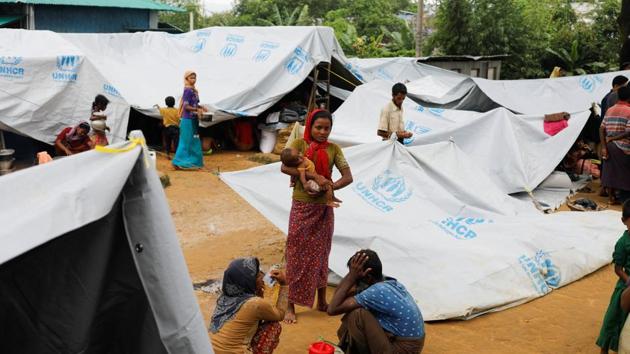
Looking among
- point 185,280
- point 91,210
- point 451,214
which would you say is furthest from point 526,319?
point 91,210

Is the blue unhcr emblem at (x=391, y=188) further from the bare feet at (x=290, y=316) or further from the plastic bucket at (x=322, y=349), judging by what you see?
the plastic bucket at (x=322, y=349)

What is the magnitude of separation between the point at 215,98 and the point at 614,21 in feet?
47.2

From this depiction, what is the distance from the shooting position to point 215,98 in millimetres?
11844

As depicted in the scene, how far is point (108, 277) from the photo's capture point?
2.48m

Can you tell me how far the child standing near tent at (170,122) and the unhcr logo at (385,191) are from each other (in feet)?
18.4

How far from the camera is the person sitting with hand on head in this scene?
394 cm

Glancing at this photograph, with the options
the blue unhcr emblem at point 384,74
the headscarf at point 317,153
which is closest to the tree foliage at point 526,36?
the blue unhcr emblem at point 384,74

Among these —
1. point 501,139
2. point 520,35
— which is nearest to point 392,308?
point 501,139

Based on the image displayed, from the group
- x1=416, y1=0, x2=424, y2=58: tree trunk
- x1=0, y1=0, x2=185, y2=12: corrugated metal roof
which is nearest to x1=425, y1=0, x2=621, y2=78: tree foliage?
x1=416, y1=0, x2=424, y2=58: tree trunk

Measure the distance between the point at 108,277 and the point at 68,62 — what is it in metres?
8.81

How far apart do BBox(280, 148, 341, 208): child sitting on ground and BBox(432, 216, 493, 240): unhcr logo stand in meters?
1.50

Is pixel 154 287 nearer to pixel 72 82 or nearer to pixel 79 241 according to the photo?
pixel 79 241

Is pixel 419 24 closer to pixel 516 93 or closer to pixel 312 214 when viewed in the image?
pixel 516 93

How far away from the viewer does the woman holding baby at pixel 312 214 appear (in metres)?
4.86
